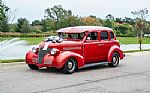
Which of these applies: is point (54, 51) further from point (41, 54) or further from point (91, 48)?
point (91, 48)

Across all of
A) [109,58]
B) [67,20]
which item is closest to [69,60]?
[109,58]

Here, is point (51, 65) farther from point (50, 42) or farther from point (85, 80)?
point (85, 80)

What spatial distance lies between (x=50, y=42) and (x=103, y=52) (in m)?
2.84

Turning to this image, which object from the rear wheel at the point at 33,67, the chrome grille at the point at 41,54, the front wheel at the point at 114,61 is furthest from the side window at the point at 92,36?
the rear wheel at the point at 33,67

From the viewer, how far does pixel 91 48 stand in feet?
45.8

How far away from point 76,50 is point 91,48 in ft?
3.17

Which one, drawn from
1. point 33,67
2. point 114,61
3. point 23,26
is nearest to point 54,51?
point 33,67

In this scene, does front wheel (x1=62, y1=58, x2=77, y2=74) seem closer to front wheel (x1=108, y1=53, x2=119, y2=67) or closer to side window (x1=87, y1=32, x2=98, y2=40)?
side window (x1=87, y1=32, x2=98, y2=40)

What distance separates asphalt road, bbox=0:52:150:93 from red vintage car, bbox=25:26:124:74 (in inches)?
14.9

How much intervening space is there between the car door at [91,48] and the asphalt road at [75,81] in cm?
55

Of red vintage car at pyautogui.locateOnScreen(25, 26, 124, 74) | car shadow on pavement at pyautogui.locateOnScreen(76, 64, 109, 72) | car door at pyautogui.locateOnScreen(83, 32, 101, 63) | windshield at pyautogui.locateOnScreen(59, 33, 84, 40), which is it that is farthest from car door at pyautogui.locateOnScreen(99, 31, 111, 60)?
windshield at pyautogui.locateOnScreen(59, 33, 84, 40)

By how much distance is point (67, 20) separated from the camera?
4988cm

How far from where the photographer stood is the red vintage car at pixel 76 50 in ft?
41.1

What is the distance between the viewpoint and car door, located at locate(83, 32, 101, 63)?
13734mm
